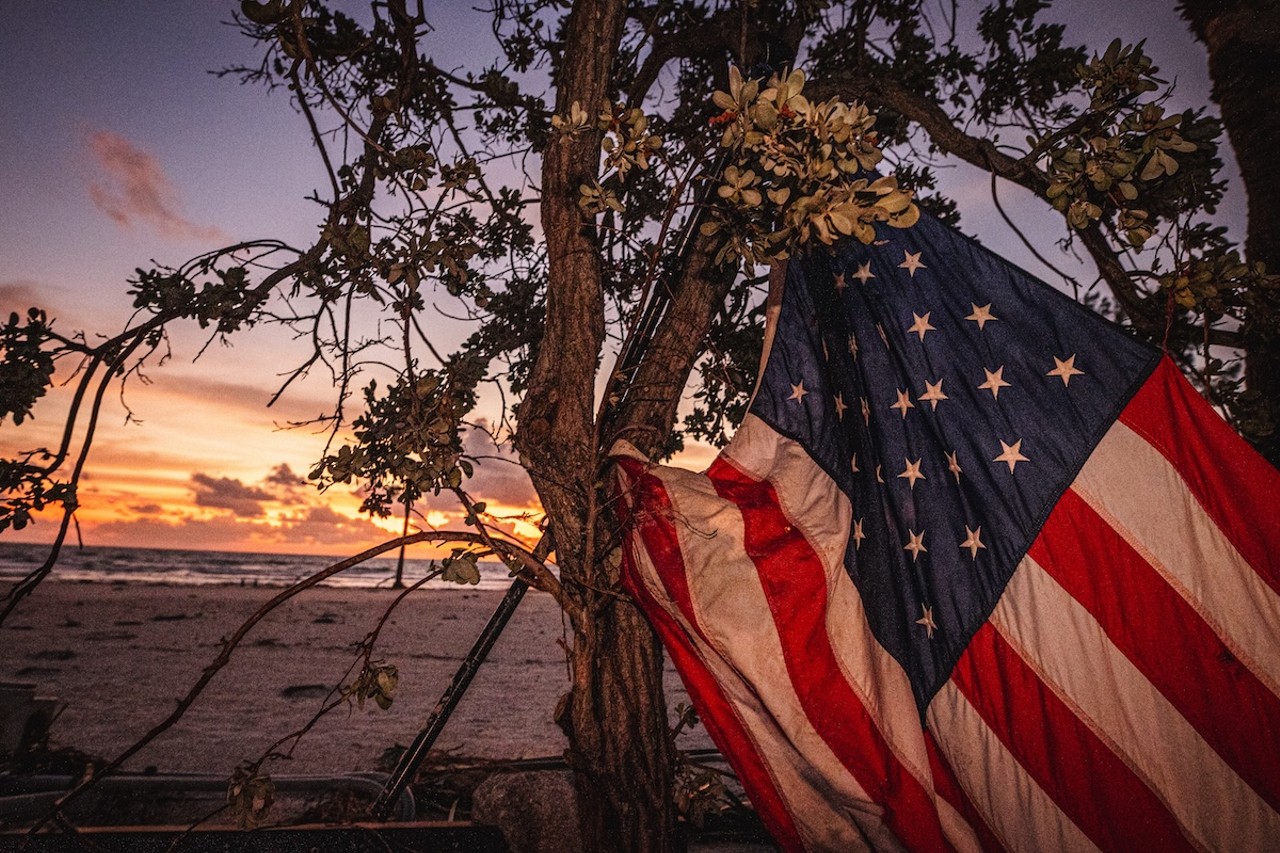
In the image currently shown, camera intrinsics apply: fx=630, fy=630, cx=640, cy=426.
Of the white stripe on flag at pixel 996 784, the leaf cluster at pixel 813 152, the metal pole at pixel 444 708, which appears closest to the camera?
the leaf cluster at pixel 813 152

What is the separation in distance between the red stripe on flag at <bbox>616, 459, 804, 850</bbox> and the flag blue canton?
70 centimetres

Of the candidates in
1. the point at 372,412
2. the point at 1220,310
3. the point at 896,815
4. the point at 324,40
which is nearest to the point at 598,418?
the point at 372,412

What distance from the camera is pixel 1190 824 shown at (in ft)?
7.18

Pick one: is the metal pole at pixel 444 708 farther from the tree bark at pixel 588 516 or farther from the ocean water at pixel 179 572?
the ocean water at pixel 179 572

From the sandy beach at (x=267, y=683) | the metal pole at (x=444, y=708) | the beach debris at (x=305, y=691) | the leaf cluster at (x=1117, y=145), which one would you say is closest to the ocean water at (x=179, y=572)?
the sandy beach at (x=267, y=683)

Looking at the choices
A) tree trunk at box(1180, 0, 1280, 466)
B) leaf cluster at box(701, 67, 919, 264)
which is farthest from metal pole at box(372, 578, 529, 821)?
tree trunk at box(1180, 0, 1280, 466)

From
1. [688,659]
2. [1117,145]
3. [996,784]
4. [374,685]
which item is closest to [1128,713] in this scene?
[996,784]

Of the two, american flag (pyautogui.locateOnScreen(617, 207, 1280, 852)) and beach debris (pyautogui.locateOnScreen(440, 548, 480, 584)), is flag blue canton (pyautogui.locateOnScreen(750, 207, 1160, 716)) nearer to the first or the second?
american flag (pyautogui.locateOnScreen(617, 207, 1280, 852))

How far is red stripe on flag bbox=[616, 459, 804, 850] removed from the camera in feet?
8.07

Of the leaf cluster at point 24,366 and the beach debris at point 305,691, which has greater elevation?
the leaf cluster at point 24,366

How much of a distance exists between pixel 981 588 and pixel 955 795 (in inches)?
31.2

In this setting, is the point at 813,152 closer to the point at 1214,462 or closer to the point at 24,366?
the point at 1214,462

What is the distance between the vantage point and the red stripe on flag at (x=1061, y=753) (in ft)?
7.34

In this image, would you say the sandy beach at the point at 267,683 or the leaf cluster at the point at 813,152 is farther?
the sandy beach at the point at 267,683
